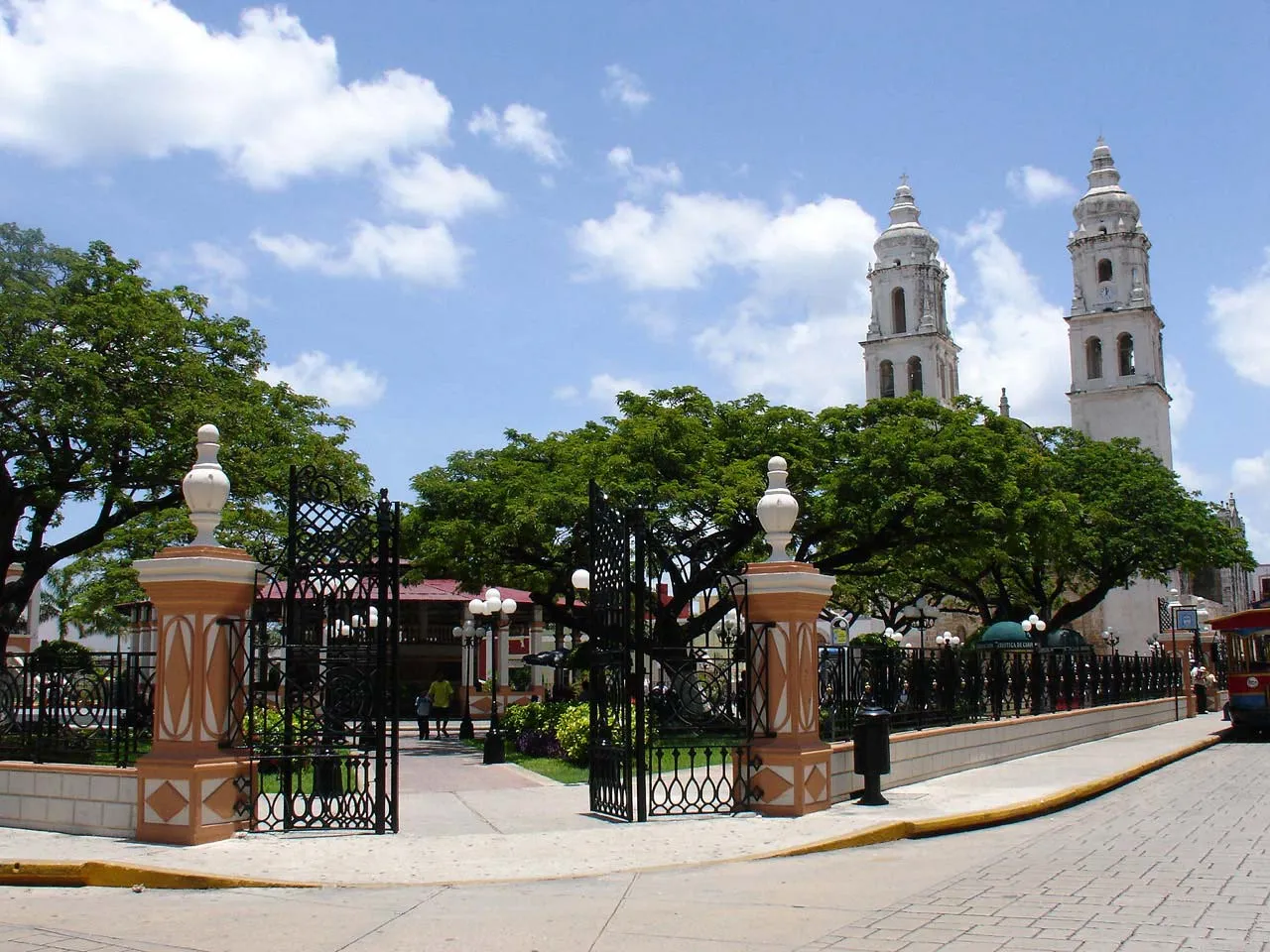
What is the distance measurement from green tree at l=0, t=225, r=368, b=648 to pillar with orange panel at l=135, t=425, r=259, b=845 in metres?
11.0

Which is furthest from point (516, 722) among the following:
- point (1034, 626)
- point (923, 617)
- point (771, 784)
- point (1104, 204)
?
point (1104, 204)

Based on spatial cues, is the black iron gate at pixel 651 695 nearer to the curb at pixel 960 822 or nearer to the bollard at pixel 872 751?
the bollard at pixel 872 751

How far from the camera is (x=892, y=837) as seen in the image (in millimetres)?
11680

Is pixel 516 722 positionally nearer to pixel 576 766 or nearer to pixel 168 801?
pixel 576 766

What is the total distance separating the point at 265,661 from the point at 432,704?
72.8 feet

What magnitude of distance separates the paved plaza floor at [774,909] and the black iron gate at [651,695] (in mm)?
2133

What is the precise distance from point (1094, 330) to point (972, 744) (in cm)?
6486

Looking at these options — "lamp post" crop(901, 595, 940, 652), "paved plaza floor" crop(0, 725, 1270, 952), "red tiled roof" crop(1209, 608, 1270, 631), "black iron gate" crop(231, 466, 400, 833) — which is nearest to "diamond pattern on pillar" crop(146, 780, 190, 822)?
"black iron gate" crop(231, 466, 400, 833)

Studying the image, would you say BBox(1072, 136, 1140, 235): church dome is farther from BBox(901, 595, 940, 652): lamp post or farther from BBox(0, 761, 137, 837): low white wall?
BBox(0, 761, 137, 837): low white wall

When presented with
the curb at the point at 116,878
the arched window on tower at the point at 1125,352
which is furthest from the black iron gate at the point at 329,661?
the arched window on tower at the point at 1125,352

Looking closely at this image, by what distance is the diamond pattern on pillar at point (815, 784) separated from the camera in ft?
41.4

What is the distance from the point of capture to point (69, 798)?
11477 mm

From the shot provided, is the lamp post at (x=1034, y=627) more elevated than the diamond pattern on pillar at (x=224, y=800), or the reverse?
the lamp post at (x=1034, y=627)

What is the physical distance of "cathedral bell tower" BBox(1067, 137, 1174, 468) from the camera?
75062 mm
